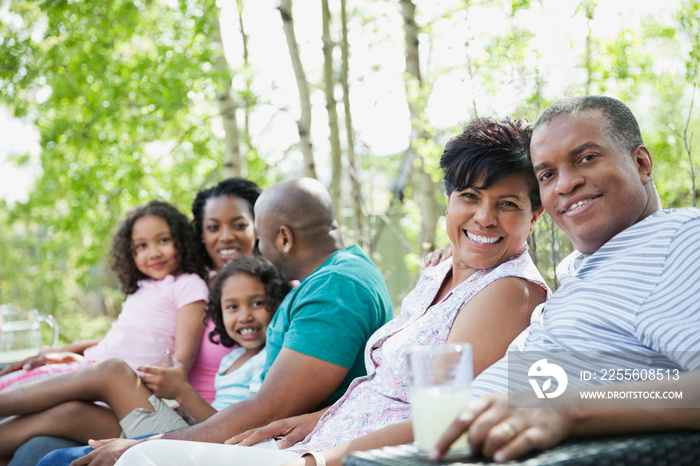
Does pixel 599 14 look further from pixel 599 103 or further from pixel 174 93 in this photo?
pixel 174 93

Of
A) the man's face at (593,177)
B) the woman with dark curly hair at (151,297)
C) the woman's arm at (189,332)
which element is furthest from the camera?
the woman with dark curly hair at (151,297)

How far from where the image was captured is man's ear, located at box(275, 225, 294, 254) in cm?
303

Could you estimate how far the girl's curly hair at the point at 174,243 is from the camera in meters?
4.14

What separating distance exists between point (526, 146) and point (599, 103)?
0.36 m

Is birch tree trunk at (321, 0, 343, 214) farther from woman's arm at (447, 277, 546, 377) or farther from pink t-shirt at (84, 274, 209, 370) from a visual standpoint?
woman's arm at (447, 277, 546, 377)

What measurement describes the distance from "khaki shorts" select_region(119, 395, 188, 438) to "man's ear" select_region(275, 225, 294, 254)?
3.05ft

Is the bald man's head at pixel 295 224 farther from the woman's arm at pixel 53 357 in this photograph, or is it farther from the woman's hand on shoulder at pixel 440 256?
the woman's arm at pixel 53 357

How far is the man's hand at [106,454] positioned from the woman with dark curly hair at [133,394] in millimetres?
609

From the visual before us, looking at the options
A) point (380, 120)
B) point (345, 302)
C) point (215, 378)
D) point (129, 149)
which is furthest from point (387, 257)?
point (345, 302)

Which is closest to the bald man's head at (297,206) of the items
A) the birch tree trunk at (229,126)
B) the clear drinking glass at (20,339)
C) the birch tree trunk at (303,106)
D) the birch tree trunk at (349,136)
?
the clear drinking glass at (20,339)

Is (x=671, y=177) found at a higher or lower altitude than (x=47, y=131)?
lower

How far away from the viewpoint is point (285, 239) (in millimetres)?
3041

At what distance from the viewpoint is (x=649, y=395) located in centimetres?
143

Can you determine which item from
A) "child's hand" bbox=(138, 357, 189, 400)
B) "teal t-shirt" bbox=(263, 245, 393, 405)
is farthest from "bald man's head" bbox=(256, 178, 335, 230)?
"child's hand" bbox=(138, 357, 189, 400)
